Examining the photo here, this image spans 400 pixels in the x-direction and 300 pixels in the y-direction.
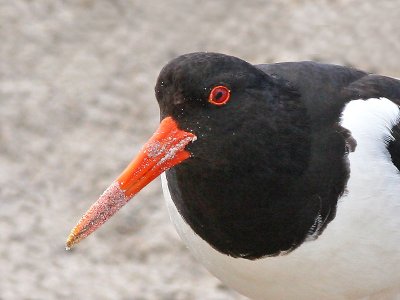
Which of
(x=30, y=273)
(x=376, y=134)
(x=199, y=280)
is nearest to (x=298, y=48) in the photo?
(x=199, y=280)

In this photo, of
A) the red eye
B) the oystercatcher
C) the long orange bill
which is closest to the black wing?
the oystercatcher

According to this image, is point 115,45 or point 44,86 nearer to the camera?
point 44,86

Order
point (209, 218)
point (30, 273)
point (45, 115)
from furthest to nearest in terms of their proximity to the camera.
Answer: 1. point (45, 115)
2. point (30, 273)
3. point (209, 218)

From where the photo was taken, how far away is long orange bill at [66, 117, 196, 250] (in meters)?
3.95

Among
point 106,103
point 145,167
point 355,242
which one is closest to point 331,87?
point 355,242

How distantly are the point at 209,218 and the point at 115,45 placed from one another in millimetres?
4389

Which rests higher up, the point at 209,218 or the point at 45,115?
the point at 45,115

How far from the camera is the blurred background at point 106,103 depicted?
20.6 feet

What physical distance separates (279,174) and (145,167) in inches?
23.9

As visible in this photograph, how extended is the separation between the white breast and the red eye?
0.67 m

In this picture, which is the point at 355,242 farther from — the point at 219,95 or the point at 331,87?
the point at 219,95

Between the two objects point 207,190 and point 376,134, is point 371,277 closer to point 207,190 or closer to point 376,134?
point 376,134

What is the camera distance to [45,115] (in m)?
7.52

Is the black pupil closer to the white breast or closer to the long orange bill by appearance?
the long orange bill
